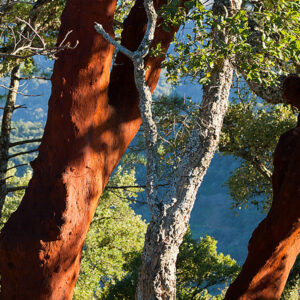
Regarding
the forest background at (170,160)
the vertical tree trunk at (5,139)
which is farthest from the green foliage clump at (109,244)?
the vertical tree trunk at (5,139)

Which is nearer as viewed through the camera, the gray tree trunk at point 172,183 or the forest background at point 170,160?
the gray tree trunk at point 172,183

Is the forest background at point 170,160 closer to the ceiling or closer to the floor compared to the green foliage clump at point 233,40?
closer to the ceiling

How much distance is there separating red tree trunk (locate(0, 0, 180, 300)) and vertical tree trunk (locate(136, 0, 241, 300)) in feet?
2.03

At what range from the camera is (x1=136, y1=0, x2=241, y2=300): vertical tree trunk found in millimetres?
3977

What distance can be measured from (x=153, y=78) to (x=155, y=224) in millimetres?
1936

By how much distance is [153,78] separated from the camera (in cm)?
510

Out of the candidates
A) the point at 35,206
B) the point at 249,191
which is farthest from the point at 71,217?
the point at 249,191

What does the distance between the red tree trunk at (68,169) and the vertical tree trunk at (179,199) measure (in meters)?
0.62

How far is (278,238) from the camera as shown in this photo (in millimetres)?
3859

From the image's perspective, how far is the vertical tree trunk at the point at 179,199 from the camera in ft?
13.0

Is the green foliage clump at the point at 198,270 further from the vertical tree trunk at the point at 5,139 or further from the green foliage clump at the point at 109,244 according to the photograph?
the vertical tree trunk at the point at 5,139

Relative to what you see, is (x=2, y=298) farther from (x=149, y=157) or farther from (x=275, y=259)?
(x=275, y=259)

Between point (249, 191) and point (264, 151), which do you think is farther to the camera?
point (249, 191)

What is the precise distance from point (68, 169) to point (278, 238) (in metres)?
2.15
